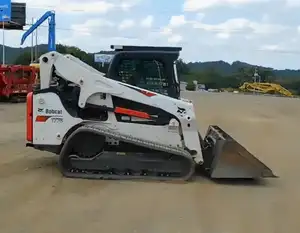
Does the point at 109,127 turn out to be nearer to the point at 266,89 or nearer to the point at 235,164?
the point at 235,164

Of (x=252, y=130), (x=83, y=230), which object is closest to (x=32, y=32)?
(x=252, y=130)

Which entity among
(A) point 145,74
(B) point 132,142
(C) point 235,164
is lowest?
(C) point 235,164

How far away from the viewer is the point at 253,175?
29.2 feet

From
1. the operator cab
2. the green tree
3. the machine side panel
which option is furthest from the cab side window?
the green tree

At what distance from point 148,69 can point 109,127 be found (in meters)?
1.29

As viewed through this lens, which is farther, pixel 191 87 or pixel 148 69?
pixel 191 87

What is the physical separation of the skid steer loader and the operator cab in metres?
0.34

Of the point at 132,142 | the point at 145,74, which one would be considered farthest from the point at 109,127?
the point at 145,74

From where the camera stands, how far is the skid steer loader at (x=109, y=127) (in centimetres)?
905

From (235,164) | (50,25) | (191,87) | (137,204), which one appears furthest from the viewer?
(191,87)

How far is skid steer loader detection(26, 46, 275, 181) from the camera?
905cm

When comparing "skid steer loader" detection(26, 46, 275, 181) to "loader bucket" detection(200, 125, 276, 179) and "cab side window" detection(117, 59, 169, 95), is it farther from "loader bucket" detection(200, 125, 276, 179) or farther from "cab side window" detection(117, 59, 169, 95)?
"cab side window" detection(117, 59, 169, 95)

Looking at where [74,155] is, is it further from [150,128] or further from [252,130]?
[252,130]

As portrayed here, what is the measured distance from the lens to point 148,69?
9781 millimetres
